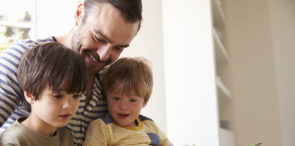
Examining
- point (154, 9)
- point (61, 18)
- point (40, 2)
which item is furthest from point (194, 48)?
point (40, 2)

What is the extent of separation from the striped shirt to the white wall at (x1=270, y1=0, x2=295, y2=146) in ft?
8.80

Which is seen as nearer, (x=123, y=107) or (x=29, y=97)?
(x=29, y=97)

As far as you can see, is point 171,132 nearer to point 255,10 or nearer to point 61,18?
point 61,18

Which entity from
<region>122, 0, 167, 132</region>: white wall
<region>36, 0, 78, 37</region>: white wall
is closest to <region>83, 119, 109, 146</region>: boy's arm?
<region>122, 0, 167, 132</region>: white wall

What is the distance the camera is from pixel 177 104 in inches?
96.3

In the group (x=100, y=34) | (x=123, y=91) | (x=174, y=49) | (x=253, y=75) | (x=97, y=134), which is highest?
(x=100, y=34)

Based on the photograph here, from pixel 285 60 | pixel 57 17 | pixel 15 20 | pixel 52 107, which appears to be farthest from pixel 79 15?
pixel 285 60

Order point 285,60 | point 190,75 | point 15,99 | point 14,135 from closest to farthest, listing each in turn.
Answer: point 14,135, point 15,99, point 190,75, point 285,60

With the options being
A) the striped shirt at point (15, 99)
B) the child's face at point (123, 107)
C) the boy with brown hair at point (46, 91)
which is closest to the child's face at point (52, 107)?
the boy with brown hair at point (46, 91)

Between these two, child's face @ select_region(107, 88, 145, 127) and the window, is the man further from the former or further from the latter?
the window

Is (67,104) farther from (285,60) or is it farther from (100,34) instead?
(285,60)

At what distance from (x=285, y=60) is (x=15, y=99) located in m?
3.13

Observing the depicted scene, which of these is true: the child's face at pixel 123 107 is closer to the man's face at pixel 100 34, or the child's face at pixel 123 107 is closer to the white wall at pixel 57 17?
the man's face at pixel 100 34

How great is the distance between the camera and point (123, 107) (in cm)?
135
